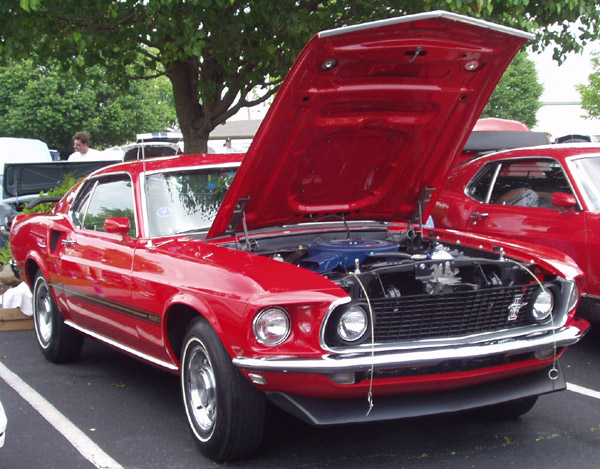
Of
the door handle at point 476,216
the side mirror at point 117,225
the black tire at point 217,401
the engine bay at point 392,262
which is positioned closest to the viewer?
the black tire at point 217,401

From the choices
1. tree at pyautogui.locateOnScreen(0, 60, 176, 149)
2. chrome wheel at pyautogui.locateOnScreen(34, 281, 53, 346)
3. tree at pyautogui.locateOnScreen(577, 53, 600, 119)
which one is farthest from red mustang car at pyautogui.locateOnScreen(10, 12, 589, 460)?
tree at pyautogui.locateOnScreen(577, 53, 600, 119)

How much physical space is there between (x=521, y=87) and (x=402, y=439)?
4124 cm

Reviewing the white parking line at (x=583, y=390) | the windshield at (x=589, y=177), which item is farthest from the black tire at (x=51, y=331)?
the windshield at (x=589, y=177)

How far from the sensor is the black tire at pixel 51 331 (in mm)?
5750

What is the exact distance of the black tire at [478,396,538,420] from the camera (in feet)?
13.8

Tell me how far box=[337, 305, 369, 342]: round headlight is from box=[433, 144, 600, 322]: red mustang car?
111 inches

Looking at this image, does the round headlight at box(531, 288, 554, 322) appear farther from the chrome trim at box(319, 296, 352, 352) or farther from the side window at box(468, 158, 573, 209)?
the side window at box(468, 158, 573, 209)

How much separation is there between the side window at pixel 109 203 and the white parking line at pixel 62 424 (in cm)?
123

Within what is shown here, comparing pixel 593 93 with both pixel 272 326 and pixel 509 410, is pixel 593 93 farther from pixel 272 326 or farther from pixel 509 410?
pixel 272 326

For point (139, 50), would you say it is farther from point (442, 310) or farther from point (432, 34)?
point (442, 310)

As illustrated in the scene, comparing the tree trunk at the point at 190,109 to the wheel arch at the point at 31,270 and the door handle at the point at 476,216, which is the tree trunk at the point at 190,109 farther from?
the door handle at the point at 476,216

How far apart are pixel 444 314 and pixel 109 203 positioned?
106 inches

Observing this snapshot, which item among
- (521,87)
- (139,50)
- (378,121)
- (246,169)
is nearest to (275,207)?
(246,169)

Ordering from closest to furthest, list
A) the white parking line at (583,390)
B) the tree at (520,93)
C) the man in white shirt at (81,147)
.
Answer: the white parking line at (583,390)
the man in white shirt at (81,147)
the tree at (520,93)
